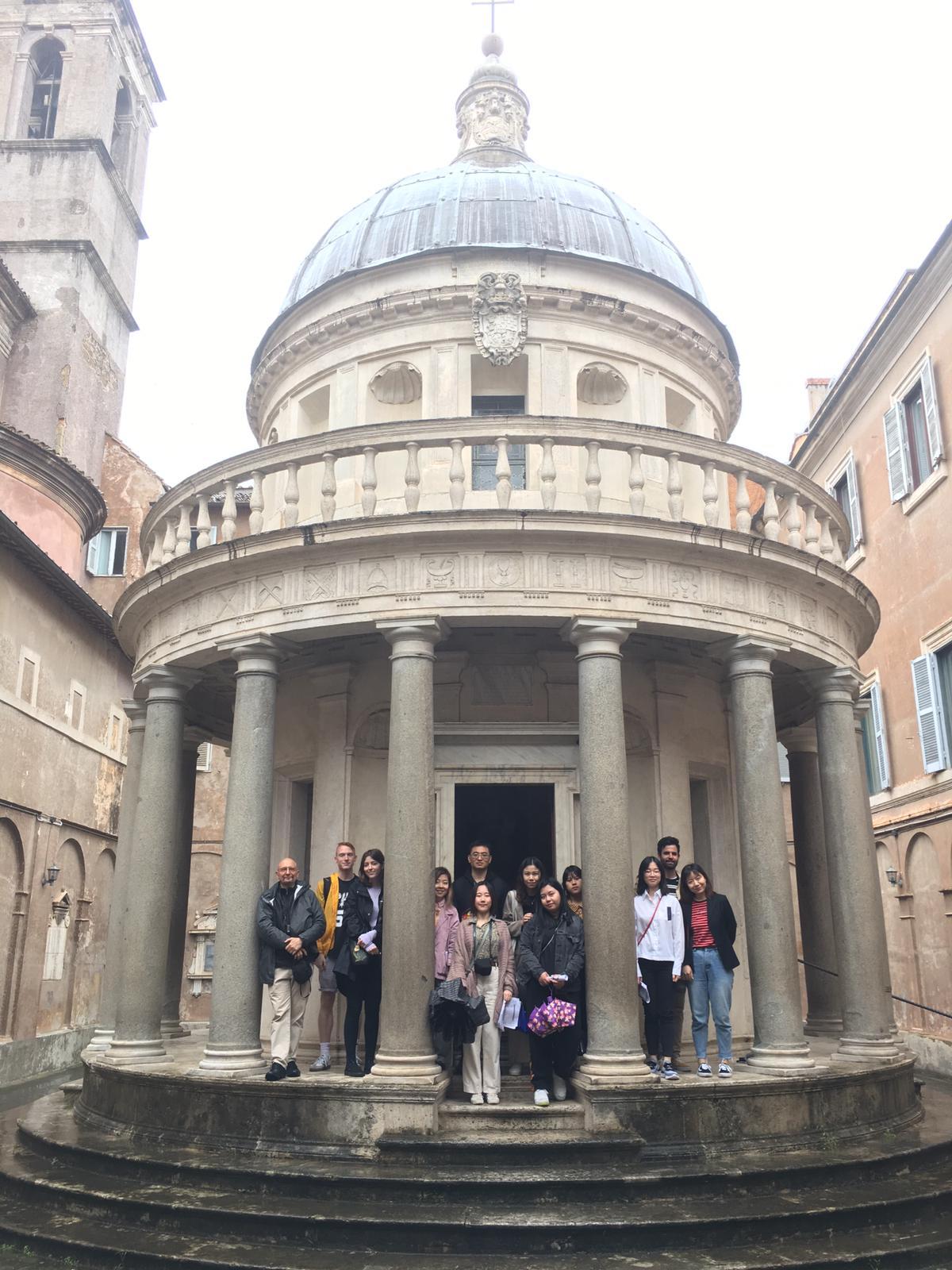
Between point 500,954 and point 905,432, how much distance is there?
1626cm

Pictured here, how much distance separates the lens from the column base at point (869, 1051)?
12242 millimetres

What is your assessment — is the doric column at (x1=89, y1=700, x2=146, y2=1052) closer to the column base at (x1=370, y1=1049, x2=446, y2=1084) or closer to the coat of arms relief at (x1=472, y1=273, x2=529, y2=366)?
the column base at (x1=370, y1=1049, x2=446, y2=1084)

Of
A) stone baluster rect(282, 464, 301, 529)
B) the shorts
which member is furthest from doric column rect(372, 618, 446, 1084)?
stone baluster rect(282, 464, 301, 529)

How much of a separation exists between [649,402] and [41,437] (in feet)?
69.3

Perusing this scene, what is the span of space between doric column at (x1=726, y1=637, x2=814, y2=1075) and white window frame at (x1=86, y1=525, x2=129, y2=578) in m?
24.1

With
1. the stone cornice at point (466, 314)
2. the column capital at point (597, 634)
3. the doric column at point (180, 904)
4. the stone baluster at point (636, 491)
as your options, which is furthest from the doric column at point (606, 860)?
the doric column at point (180, 904)

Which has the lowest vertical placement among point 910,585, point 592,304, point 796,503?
point 796,503

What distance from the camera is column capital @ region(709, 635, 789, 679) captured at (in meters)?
12.4

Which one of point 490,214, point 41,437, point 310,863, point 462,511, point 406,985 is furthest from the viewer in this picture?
point 41,437

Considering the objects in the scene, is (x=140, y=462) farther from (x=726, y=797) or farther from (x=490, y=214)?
(x=726, y=797)

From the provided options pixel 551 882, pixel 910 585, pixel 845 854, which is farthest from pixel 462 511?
pixel 910 585

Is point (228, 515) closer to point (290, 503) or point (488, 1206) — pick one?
point (290, 503)

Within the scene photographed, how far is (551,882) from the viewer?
11.1 m

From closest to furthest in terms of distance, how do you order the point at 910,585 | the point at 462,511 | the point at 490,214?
1. the point at 462,511
2. the point at 490,214
3. the point at 910,585
